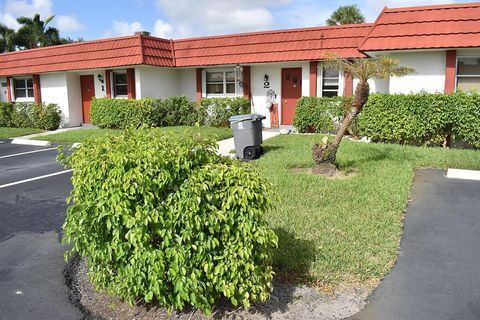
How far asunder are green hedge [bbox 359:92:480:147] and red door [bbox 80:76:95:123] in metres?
13.2

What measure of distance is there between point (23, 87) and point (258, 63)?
13599mm

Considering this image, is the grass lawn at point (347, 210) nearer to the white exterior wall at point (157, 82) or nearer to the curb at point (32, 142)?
the curb at point (32, 142)

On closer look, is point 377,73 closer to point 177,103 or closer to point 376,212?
point 376,212

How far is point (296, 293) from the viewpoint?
423 centimetres

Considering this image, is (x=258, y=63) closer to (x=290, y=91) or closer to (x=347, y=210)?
(x=290, y=91)

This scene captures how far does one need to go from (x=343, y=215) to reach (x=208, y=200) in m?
3.38

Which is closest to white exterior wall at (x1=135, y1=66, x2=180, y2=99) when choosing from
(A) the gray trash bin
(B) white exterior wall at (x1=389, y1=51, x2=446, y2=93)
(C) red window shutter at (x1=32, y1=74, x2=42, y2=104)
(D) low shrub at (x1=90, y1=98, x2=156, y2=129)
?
(D) low shrub at (x1=90, y1=98, x2=156, y2=129)

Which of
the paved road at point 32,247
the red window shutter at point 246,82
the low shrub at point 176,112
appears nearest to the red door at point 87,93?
the low shrub at point 176,112

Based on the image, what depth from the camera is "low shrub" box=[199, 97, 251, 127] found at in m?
17.2

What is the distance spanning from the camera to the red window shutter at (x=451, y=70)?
12844 mm

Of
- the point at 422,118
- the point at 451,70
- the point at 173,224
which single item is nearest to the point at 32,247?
the point at 173,224

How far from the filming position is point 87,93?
21047 mm

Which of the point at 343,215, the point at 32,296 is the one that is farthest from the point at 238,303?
the point at 343,215

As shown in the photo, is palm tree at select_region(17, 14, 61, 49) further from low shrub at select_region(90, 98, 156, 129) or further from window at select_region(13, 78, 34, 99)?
low shrub at select_region(90, 98, 156, 129)
